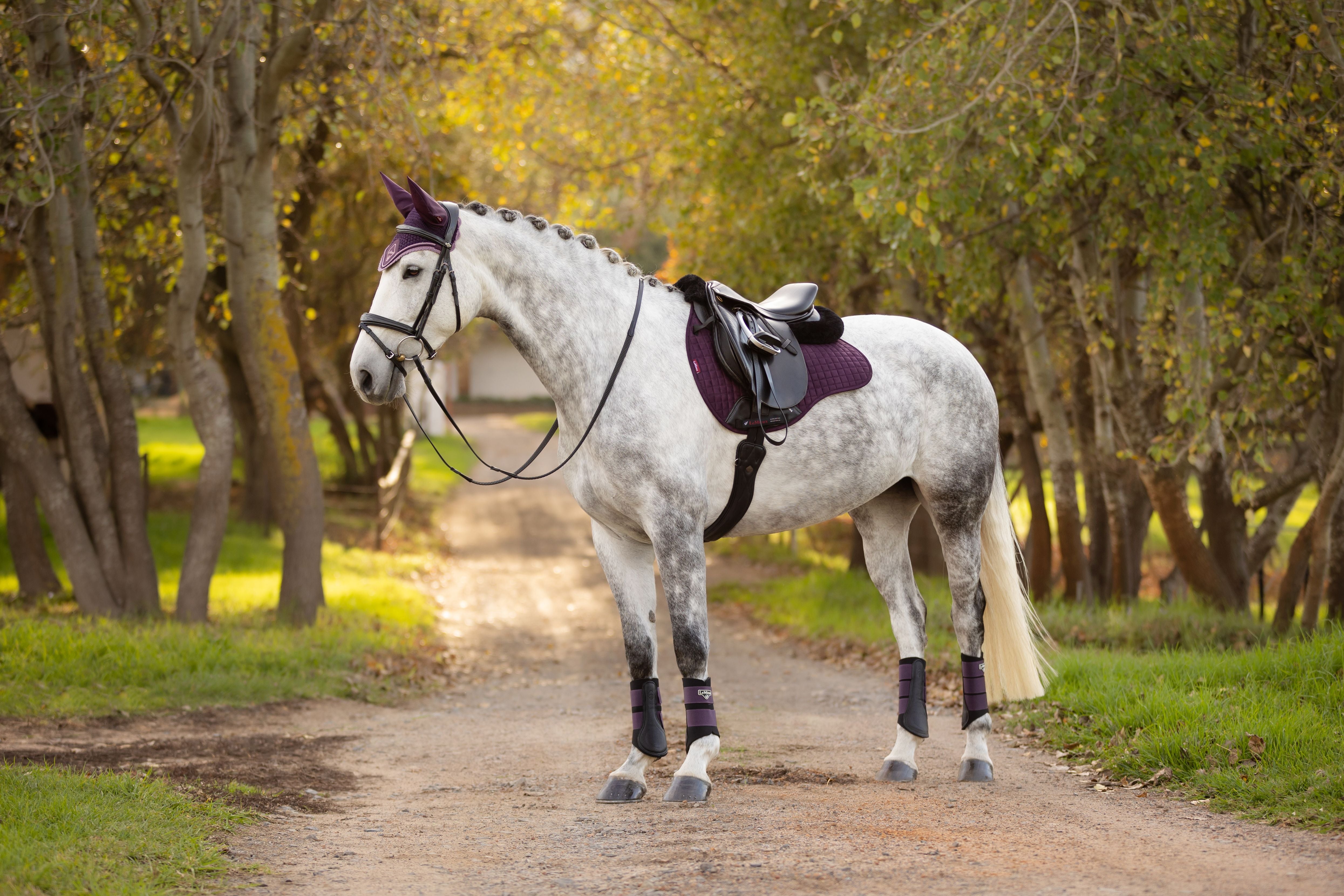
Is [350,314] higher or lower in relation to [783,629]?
higher

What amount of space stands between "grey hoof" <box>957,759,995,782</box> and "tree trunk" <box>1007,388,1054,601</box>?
20.7 ft

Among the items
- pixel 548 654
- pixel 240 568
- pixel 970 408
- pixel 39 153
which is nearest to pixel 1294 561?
pixel 970 408

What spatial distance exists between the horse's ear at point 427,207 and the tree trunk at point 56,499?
6412mm

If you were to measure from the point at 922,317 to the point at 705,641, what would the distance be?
26.6 feet

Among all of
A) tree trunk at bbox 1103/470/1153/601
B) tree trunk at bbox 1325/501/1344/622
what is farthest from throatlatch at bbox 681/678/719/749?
tree trunk at bbox 1103/470/1153/601

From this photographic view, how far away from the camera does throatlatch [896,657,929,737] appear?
5391 millimetres

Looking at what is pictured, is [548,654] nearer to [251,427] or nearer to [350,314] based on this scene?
[251,427]

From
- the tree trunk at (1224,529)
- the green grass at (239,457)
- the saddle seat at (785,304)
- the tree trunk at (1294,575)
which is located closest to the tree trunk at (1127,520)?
the tree trunk at (1224,529)

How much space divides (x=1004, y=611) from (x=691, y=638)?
1.93 m

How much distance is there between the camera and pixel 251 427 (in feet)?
55.9

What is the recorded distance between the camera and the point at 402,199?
4.62m

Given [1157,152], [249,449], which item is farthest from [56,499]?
[1157,152]

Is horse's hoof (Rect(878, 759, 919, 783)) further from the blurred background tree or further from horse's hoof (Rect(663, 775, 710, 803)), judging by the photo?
the blurred background tree

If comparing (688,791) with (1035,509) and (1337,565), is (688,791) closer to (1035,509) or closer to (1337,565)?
(1337,565)
